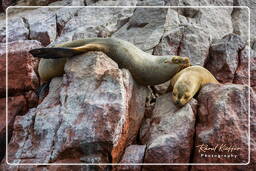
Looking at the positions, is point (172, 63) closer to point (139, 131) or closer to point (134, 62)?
point (134, 62)

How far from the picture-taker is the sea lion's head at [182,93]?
7.08m

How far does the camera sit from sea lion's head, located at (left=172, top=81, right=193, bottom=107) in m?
7.08

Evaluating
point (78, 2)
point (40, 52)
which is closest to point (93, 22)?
point (78, 2)

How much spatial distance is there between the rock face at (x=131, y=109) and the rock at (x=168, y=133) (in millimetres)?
13

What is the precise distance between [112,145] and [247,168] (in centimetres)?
179

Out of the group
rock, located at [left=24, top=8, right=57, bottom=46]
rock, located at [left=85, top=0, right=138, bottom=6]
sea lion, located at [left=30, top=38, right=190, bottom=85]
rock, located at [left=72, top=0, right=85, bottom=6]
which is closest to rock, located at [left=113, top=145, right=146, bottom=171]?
sea lion, located at [left=30, top=38, right=190, bottom=85]

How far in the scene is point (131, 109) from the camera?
7254 mm

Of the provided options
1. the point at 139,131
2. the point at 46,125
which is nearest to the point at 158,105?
the point at 139,131

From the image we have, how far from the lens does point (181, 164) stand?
6.42m

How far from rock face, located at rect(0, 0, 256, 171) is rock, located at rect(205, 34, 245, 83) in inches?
0.7

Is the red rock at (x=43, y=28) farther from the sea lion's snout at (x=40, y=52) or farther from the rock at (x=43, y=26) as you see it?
the sea lion's snout at (x=40, y=52)

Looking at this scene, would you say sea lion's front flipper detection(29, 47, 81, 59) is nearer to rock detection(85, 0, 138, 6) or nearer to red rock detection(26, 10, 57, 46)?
red rock detection(26, 10, 57, 46)

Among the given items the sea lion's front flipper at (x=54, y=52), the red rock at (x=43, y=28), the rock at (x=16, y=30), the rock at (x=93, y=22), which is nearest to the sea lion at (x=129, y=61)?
the sea lion's front flipper at (x=54, y=52)

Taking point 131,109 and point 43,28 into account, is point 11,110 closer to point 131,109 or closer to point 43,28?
point 131,109
